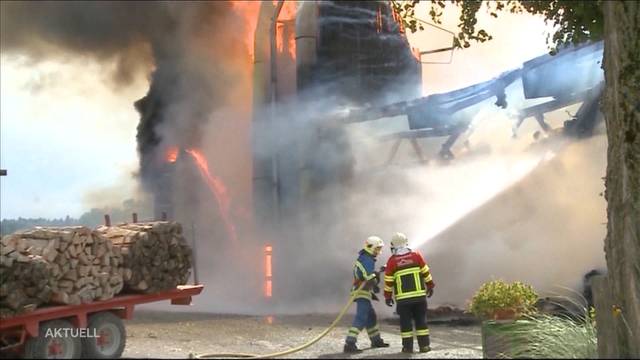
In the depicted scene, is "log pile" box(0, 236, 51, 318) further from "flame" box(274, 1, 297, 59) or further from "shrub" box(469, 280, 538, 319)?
"flame" box(274, 1, 297, 59)

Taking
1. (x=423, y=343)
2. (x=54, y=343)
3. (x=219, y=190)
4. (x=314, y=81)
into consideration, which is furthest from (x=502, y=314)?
(x=219, y=190)

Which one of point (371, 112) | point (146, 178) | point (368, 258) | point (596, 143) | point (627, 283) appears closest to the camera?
point (627, 283)

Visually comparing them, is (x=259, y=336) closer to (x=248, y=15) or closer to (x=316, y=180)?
(x=316, y=180)

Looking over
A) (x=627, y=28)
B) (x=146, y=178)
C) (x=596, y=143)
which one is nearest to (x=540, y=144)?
(x=596, y=143)

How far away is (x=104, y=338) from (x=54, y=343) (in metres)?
0.77

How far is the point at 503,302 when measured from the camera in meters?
8.02

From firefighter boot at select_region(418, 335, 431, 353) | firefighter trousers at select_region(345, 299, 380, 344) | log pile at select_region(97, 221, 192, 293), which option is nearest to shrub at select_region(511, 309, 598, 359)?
firefighter boot at select_region(418, 335, 431, 353)

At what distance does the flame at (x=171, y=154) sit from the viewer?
65.7ft

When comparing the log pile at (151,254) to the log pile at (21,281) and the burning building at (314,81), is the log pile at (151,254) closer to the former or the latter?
the log pile at (21,281)

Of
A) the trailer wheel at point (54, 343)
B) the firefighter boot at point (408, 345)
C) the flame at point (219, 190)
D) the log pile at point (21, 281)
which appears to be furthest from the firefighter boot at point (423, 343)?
the flame at point (219, 190)

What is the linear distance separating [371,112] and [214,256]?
18.8ft

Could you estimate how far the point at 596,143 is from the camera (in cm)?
1383

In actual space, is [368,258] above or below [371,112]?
below

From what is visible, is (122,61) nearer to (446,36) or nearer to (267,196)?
(267,196)
